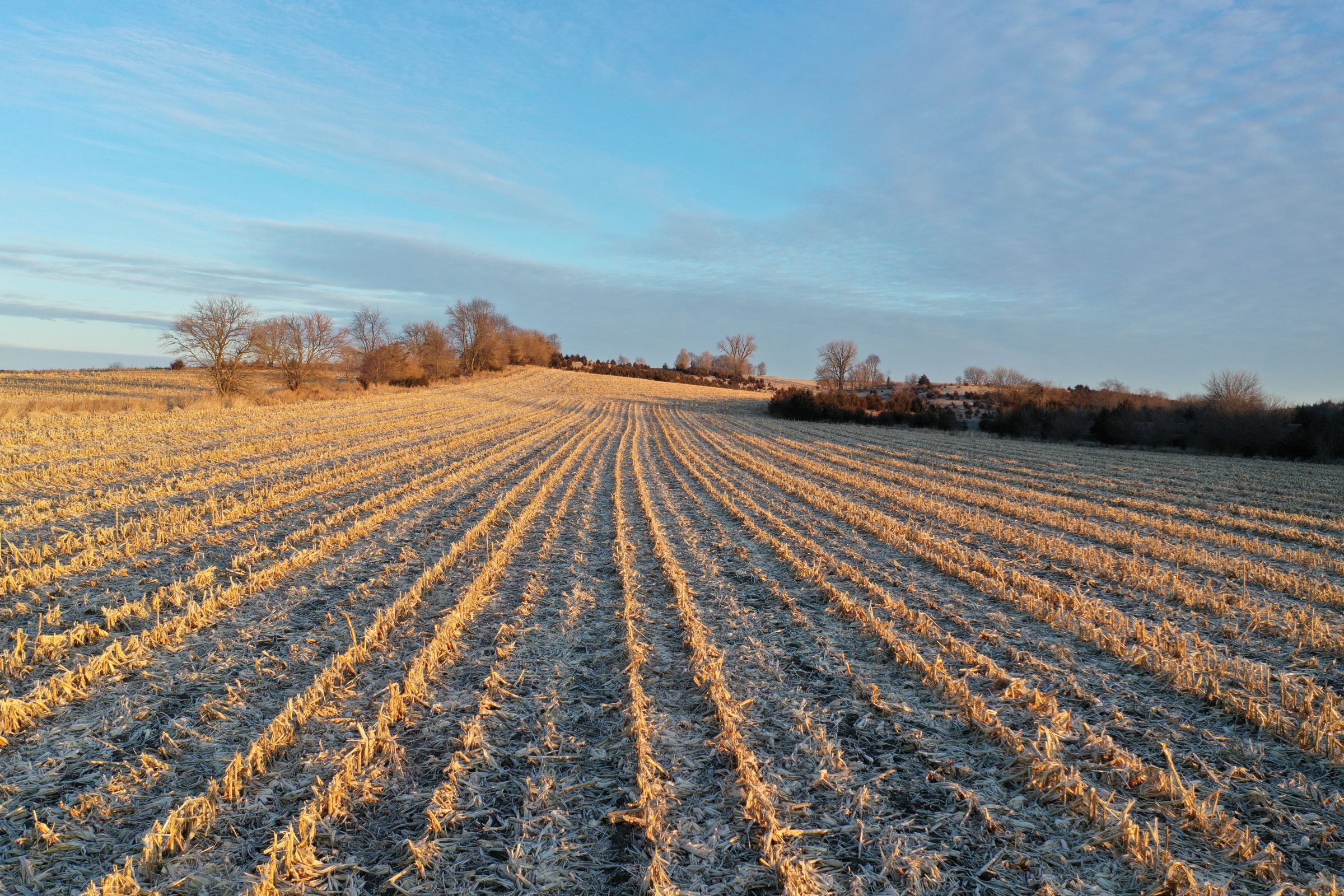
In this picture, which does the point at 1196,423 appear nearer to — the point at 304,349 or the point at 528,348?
the point at 304,349

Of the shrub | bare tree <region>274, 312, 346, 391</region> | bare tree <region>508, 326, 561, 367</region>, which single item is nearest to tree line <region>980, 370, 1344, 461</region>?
the shrub

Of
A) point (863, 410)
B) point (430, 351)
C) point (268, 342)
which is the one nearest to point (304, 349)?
point (268, 342)

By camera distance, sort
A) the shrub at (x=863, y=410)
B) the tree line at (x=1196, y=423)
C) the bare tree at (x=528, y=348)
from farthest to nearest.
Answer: the bare tree at (x=528, y=348), the shrub at (x=863, y=410), the tree line at (x=1196, y=423)

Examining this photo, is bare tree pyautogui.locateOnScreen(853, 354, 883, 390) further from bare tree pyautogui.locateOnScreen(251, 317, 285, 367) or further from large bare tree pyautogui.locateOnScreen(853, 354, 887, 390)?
bare tree pyautogui.locateOnScreen(251, 317, 285, 367)

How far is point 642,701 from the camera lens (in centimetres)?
513

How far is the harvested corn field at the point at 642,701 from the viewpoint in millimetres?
3541

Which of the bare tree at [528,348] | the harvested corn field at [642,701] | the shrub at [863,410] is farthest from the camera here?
the bare tree at [528,348]

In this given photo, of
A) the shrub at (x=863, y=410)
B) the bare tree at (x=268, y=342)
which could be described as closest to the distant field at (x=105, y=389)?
the bare tree at (x=268, y=342)

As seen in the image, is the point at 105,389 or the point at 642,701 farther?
the point at 105,389

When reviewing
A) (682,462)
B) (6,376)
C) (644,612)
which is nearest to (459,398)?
(682,462)

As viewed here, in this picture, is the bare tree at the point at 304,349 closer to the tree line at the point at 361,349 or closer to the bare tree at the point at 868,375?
the tree line at the point at 361,349

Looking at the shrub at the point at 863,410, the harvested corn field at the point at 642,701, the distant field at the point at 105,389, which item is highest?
the shrub at the point at 863,410

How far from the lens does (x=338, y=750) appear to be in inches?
172

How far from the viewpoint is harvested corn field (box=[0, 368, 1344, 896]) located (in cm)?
354
